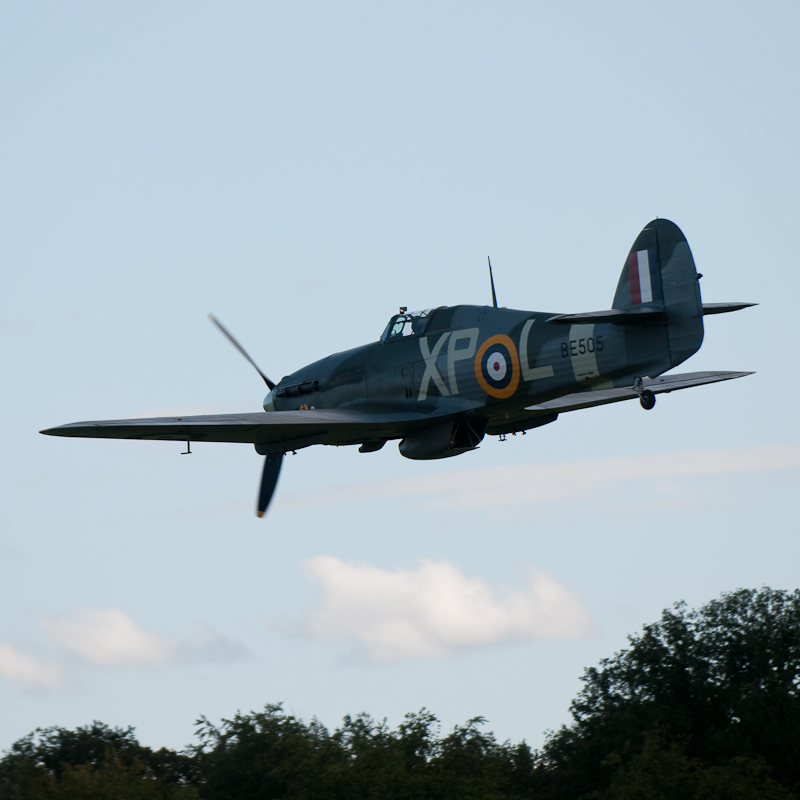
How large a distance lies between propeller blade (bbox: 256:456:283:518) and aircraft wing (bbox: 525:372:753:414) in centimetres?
440

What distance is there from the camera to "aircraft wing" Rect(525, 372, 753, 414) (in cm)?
2211

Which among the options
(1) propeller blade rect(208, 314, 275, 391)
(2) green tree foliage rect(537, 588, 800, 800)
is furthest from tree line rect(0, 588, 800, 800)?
(1) propeller blade rect(208, 314, 275, 391)

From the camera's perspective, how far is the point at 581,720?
55500 mm

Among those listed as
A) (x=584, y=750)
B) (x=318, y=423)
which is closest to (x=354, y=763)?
(x=584, y=750)

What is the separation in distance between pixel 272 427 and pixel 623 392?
5.62 meters

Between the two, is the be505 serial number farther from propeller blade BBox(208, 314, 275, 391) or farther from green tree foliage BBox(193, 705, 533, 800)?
green tree foliage BBox(193, 705, 533, 800)

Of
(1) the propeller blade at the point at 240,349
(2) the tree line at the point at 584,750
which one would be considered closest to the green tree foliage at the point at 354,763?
(2) the tree line at the point at 584,750

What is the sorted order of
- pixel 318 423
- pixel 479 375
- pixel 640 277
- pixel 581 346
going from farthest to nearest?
pixel 318 423, pixel 479 375, pixel 581 346, pixel 640 277

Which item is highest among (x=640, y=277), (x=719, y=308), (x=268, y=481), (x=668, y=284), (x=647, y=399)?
(x=640, y=277)

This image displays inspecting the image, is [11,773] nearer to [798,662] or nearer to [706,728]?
[706,728]

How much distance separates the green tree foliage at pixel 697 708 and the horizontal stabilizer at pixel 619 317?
30816 millimetres

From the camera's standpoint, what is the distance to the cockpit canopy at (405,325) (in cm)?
2305

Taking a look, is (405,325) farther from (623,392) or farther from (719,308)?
(719,308)

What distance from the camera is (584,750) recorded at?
5297cm
